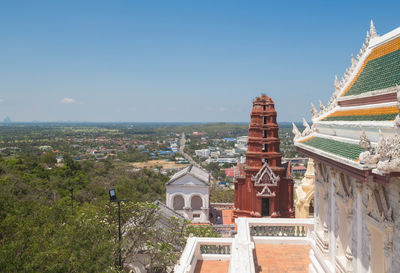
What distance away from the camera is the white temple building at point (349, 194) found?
213 inches

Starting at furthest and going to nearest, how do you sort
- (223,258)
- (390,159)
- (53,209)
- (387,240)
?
(53,209)
(223,258)
(387,240)
(390,159)

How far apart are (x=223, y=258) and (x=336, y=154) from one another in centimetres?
671

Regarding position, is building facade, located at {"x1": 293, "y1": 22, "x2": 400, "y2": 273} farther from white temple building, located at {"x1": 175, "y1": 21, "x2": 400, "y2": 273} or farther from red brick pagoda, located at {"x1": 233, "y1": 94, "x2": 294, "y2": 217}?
red brick pagoda, located at {"x1": 233, "y1": 94, "x2": 294, "y2": 217}

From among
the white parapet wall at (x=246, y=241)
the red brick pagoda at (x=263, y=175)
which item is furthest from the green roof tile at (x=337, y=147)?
the red brick pagoda at (x=263, y=175)

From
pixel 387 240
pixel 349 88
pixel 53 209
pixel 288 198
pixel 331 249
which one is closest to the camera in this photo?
pixel 387 240

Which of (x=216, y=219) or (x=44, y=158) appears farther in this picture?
(x=44, y=158)

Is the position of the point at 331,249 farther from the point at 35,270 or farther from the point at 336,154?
the point at 35,270

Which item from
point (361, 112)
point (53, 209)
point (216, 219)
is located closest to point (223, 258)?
point (361, 112)

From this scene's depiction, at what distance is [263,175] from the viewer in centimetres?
2353

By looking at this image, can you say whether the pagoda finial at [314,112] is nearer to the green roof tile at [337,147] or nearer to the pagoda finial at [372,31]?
the green roof tile at [337,147]

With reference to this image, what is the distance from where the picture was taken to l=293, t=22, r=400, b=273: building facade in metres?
5.27

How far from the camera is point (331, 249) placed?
29.0 ft

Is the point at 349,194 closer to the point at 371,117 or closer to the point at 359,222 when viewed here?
the point at 359,222

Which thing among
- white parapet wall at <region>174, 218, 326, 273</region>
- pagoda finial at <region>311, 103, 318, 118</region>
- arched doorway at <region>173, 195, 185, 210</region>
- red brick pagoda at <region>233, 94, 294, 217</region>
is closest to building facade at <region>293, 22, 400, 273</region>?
pagoda finial at <region>311, 103, 318, 118</region>
